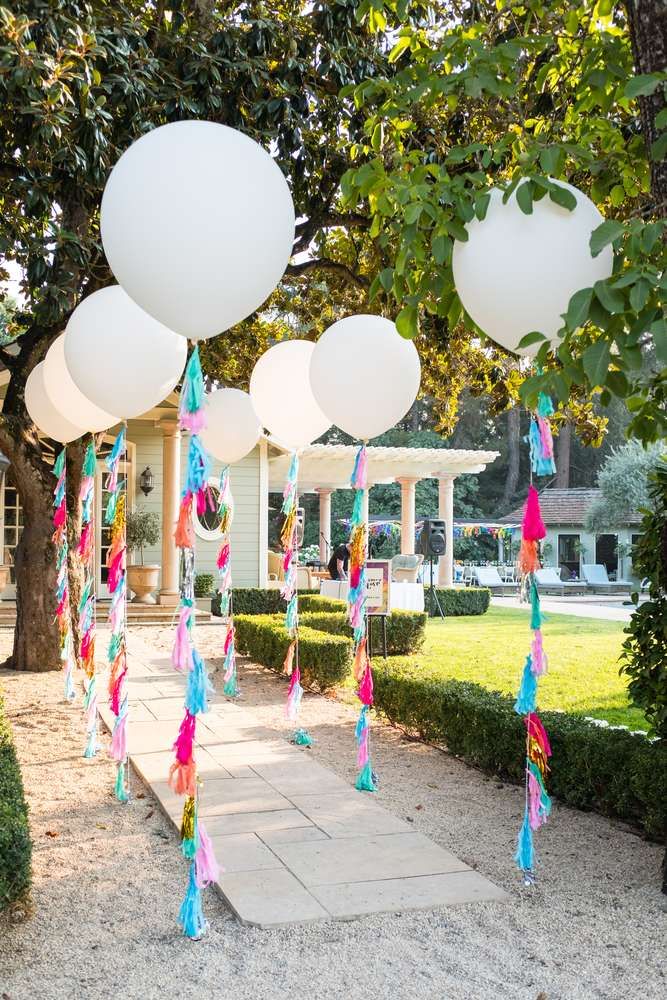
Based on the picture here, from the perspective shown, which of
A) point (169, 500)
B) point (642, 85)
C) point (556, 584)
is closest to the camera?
point (642, 85)

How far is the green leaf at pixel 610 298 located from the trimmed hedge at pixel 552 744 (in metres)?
2.65

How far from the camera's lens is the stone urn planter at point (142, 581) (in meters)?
15.6

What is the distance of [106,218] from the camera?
3379mm

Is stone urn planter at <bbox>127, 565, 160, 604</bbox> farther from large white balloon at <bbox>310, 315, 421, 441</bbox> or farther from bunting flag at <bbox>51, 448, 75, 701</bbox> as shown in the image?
large white balloon at <bbox>310, 315, 421, 441</bbox>

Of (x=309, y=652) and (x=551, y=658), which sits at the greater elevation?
(x=309, y=652)

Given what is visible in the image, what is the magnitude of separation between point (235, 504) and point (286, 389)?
11.2 meters

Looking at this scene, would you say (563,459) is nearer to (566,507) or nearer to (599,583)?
(566,507)

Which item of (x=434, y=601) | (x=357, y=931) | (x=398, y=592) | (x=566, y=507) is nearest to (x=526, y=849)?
(x=357, y=931)

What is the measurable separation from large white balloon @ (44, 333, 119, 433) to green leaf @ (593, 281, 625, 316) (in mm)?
3907

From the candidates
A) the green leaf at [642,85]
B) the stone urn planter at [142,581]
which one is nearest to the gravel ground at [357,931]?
the green leaf at [642,85]

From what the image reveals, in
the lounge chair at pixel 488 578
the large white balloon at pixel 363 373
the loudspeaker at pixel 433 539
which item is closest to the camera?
the large white balloon at pixel 363 373

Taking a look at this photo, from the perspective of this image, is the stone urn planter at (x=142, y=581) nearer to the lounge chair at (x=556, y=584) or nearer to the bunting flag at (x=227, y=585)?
the bunting flag at (x=227, y=585)

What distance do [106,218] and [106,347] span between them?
1.12 m

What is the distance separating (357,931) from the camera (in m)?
3.44
